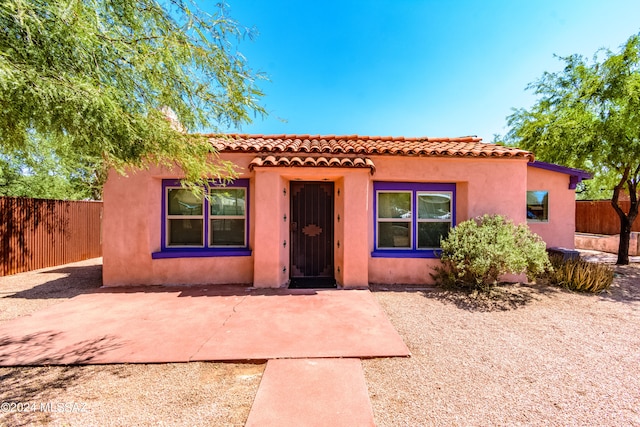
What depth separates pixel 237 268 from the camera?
7.05 m

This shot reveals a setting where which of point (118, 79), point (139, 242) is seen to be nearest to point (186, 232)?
point (139, 242)

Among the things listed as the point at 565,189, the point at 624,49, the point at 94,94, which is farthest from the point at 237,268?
the point at 624,49

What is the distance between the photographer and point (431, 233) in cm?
748

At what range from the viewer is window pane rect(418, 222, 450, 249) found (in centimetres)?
746

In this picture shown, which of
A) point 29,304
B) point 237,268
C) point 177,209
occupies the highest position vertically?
point 177,209

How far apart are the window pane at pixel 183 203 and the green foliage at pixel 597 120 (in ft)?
37.8

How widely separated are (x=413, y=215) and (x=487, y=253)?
2.06m


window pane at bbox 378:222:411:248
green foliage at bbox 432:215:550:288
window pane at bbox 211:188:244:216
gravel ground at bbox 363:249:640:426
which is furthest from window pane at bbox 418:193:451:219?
window pane at bbox 211:188:244:216

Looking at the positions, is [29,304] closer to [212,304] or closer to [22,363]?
[22,363]

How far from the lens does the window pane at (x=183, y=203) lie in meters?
7.25

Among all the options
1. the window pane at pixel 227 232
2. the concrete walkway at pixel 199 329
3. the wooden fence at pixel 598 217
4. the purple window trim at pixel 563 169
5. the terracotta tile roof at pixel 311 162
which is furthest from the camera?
the wooden fence at pixel 598 217

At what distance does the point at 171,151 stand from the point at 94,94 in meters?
1.21

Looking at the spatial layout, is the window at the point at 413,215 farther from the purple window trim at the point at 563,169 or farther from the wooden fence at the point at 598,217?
the wooden fence at the point at 598,217

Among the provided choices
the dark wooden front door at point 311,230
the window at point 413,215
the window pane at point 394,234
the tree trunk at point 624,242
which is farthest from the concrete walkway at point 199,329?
the tree trunk at point 624,242
